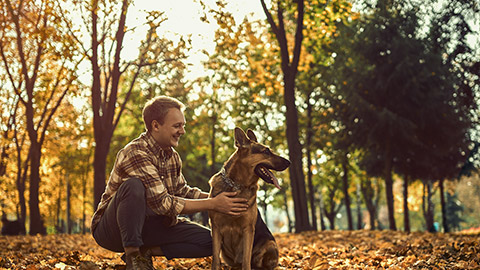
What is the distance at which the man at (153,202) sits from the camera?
4.92 m

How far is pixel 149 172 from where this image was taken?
16.4ft

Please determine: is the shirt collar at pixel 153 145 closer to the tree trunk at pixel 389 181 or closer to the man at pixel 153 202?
the man at pixel 153 202

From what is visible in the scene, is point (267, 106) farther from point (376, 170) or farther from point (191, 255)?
point (191, 255)

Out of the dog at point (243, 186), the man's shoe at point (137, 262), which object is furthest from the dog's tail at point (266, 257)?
the man's shoe at point (137, 262)

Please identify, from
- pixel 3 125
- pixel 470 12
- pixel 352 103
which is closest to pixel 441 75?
pixel 352 103

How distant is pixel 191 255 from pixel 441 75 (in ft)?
62.6

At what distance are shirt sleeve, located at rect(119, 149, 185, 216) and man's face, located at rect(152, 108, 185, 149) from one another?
25 cm

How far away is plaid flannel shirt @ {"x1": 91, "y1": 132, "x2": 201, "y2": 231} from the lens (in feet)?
16.4

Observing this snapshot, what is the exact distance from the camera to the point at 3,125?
28.2 m

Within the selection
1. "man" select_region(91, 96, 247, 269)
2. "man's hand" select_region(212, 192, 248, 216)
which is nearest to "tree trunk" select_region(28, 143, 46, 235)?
"man" select_region(91, 96, 247, 269)

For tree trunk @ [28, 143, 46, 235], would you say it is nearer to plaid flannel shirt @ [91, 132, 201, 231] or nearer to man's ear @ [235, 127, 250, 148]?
plaid flannel shirt @ [91, 132, 201, 231]

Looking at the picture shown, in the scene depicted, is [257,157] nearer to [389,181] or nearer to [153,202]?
[153,202]

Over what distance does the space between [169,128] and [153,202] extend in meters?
0.75

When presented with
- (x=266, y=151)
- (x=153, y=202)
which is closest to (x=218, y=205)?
(x=153, y=202)
